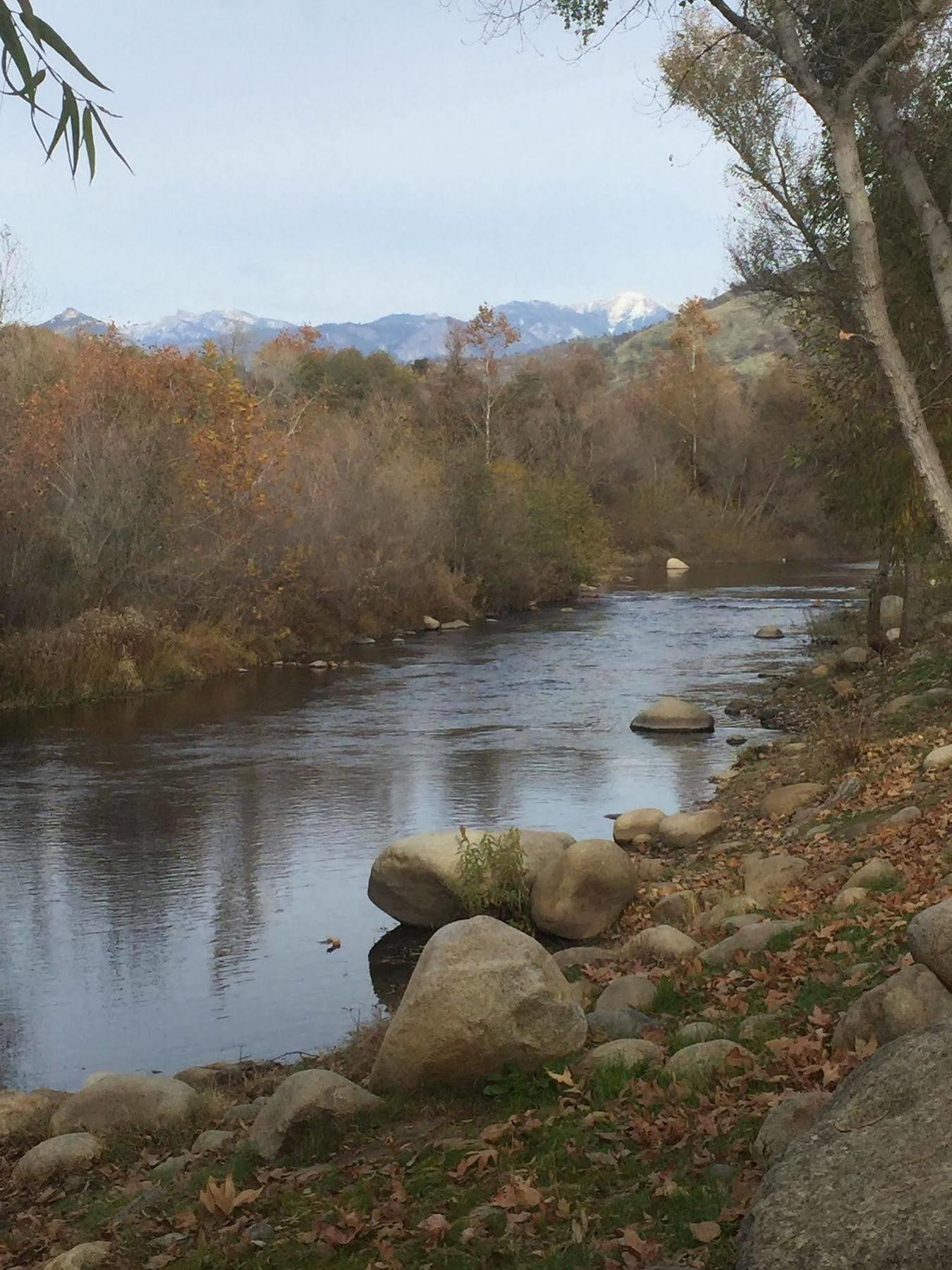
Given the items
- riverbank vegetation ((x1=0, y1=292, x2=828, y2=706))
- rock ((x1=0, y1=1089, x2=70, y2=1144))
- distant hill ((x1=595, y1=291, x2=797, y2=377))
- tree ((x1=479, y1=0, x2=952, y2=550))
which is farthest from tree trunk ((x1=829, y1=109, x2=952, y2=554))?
distant hill ((x1=595, y1=291, x2=797, y2=377))

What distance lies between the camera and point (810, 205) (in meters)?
20.4

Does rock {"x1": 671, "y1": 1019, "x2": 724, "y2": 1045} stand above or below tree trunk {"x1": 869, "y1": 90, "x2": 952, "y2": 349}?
below

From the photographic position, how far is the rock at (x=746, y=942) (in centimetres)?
896

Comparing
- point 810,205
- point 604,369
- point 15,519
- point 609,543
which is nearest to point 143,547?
point 15,519

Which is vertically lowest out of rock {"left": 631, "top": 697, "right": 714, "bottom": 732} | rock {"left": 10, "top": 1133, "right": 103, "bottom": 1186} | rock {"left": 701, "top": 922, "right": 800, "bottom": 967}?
rock {"left": 10, "top": 1133, "right": 103, "bottom": 1186}

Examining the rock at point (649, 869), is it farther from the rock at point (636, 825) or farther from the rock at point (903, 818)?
the rock at point (903, 818)

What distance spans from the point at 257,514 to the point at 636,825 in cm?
2058

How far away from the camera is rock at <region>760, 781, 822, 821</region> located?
1479 cm

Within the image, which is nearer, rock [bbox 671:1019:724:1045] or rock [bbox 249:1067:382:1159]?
rock [bbox 249:1067:382:1159]

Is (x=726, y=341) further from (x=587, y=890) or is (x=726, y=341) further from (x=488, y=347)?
(x=587, y=890)

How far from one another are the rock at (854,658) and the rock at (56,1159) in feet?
62.7

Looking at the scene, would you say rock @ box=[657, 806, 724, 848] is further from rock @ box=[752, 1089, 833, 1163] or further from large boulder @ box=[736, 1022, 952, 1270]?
large boulder @ box=[736, 1022, 952, 1270]

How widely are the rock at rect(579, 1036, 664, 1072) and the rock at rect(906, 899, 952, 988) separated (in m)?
1.41

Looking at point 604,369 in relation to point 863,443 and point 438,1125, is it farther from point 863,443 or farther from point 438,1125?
point 438,1125
